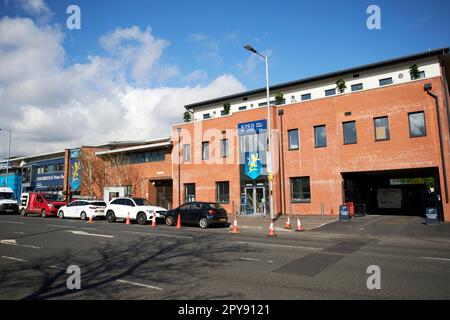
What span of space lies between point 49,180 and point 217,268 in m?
51.3

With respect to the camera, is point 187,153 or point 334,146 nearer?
point 334,146

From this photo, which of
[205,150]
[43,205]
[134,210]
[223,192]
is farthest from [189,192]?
[43,205]

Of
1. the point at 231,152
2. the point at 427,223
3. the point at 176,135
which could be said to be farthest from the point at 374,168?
the point at 176,135

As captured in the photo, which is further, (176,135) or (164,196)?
(164,196)

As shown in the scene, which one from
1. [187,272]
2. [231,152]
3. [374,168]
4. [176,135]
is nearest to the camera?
[187,272]

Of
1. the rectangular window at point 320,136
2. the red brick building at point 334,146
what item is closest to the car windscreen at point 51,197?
the red brick building at point 334,146

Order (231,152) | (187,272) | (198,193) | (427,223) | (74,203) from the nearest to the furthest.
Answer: (187,272), (427,223), (74,203), (231,152), (198,193)

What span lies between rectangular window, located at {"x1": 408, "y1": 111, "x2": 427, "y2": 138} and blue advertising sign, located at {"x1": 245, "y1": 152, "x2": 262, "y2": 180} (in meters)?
11.4

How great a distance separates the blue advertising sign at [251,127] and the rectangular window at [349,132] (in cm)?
652

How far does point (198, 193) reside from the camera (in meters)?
33.0

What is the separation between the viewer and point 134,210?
888 inches

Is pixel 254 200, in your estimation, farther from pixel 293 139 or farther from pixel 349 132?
pixel 349 132
